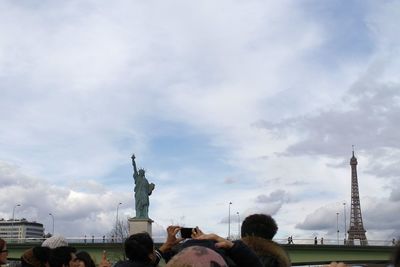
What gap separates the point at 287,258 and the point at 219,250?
38.9 inches

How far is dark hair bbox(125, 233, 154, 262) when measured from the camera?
18.2 ft

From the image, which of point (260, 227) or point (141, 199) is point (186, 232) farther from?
point (141, 199)

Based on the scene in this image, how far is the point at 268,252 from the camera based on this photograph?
14.7ft

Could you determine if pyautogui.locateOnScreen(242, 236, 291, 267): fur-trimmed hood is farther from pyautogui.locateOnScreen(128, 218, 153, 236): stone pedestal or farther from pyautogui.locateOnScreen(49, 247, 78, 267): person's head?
pyautogui.locateOnScreen(128, 218, 153, 236): stone pedestal

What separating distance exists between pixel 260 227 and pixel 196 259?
6.95 ft

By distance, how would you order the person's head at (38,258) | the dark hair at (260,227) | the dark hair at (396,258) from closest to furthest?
the dark hair at (396,258), the dark hair at (260,227), the person's head at (38,258)

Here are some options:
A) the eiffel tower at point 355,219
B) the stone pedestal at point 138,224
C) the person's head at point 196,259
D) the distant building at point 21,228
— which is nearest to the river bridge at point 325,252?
the stone pedestal at point 138,224

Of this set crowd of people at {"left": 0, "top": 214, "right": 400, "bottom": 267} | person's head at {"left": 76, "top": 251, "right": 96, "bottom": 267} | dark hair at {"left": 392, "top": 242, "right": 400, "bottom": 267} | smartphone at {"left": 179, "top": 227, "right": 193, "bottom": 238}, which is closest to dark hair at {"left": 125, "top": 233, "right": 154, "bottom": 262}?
crowd of people at {"left": 0, "top": 214, "right": 400, "bottom": 267}

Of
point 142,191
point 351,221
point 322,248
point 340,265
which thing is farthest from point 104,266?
point 351,221

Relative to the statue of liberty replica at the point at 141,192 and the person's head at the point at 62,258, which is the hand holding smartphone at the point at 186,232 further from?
the statue of liberty replica at the point at 141,192

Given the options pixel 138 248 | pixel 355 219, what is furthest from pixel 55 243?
pixel 355 219

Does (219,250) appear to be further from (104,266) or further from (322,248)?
(322,248)

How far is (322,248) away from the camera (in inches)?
2226

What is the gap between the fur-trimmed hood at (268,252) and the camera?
4.40m
